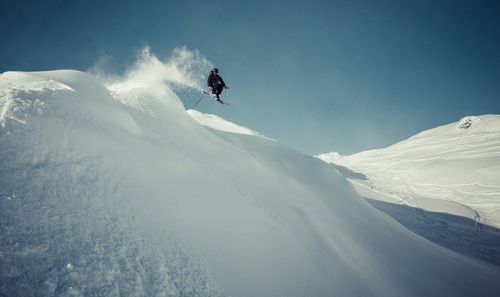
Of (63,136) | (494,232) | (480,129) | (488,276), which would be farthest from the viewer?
(480,129)

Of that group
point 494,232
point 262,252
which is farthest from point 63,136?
point 494,232

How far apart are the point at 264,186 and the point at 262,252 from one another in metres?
5.91

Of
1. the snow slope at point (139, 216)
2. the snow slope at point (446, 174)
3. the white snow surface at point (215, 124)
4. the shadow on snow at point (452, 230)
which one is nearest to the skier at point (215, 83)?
the snow slope at point (139, 216)

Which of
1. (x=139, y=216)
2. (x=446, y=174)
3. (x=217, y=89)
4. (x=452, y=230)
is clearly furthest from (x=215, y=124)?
(x=446, y=174)

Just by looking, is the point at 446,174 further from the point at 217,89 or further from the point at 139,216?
→ the point at 139,216

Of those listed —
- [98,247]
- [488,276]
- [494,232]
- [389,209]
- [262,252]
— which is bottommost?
[98,247]

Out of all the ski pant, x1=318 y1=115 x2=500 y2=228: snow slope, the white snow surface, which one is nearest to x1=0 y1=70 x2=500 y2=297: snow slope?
the ski pant

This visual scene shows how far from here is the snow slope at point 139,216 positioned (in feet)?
14.6

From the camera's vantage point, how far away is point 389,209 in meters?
38.2

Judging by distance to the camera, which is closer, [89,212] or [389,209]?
[89,212]

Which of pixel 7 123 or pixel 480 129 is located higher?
pixel 480 129

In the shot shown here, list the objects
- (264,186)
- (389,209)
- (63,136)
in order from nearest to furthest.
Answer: (63,136)
(264,186)
(389,209)

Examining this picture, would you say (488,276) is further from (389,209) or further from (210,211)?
(210,211)

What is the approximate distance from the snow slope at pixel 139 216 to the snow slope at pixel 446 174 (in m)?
38.0
